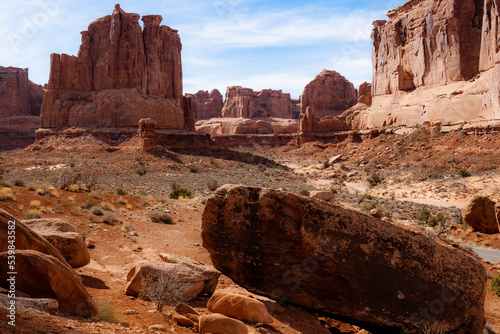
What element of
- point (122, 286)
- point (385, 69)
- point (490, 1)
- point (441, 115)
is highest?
point (490, 1)

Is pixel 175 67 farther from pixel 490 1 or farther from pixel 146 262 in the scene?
pixel 146 262

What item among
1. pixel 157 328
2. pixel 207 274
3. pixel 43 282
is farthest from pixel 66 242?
pixel 157 328

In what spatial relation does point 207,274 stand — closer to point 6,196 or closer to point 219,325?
point 219,325

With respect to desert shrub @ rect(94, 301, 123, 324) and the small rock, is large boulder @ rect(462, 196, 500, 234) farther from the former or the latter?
desert shrub @ rect(94, 301, 123, 324)

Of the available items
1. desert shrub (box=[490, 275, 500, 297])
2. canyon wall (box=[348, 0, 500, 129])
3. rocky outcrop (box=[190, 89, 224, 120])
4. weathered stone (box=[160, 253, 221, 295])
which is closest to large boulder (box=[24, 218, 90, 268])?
weathered stone (box=[160, 253, 221, 295])

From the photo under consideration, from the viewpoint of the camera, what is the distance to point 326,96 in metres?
86.4

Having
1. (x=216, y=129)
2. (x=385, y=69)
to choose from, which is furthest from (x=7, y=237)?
(x=216, y=129)

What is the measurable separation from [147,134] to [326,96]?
189 ft

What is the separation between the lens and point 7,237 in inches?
195

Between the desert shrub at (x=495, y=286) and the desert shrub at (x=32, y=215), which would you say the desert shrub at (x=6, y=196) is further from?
the desert shrub at (x=495, y=286)

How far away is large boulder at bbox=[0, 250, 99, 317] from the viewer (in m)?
4.16

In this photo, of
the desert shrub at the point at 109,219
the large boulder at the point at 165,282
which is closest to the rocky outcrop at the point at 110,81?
the desert shrub at the point at 109,219

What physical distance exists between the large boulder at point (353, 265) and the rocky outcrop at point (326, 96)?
8179cm

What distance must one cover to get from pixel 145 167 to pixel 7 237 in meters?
29.4
